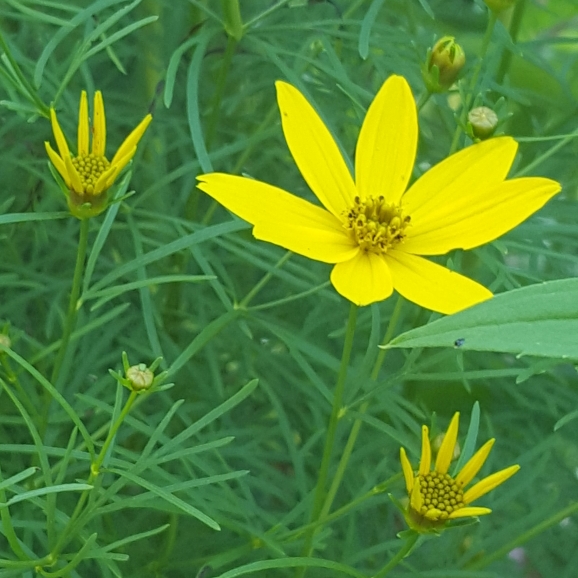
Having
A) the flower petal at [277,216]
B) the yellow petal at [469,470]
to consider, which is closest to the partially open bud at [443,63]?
the flower petal at [277,216]

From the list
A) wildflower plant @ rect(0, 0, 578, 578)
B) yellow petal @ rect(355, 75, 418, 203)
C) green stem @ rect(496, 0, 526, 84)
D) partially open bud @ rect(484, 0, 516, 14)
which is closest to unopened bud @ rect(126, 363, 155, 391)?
wildflower plant @ rect(0, 0, 578, 578)

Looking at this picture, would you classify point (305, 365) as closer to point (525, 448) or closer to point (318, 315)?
point (318, 315)

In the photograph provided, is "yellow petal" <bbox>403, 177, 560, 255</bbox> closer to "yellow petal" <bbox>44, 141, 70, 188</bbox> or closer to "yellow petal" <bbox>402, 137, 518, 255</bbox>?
"yellow petal" <bbox>402, 137, 518, 255</bbox>

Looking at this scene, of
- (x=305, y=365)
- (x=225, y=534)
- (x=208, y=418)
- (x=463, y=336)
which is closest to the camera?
(x=463, y=336)

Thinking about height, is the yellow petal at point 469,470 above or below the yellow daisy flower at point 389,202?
below

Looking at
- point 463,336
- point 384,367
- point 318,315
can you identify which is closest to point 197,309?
point 318,315

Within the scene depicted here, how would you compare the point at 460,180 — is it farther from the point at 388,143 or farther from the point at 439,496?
the point at 439,496

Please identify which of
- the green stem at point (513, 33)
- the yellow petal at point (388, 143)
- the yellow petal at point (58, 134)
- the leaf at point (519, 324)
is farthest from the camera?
the green stem at point (513, 33)

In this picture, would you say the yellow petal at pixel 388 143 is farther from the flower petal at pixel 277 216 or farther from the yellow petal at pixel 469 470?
the yellow petal at pixel 469 470
